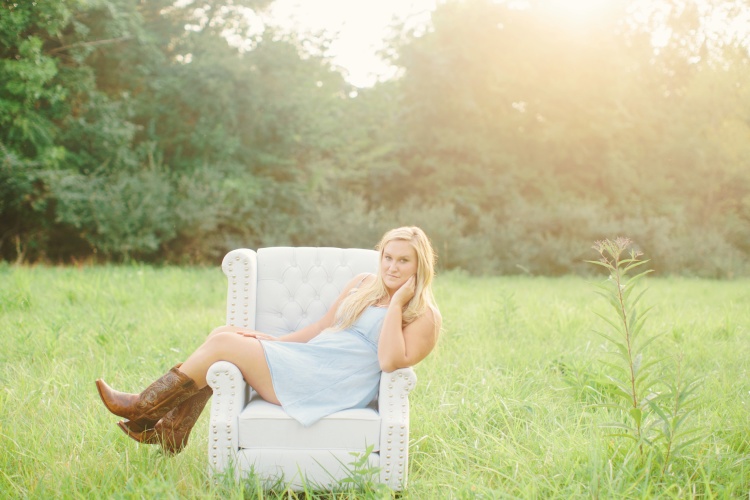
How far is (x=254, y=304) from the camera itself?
3613mm

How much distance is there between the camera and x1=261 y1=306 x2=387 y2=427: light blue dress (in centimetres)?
291

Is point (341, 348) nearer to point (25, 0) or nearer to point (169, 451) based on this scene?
point (169, 451)

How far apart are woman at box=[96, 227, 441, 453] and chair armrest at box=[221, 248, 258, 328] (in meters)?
0.25

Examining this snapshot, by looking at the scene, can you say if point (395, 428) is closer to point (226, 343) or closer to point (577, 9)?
point (226, 343)

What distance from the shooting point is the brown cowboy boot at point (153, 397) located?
2.93 metres

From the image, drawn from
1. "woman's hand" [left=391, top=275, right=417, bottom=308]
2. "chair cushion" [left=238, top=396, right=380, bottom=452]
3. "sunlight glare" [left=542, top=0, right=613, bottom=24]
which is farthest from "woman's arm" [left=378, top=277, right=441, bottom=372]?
"sunlight glare" [left=542, top=0, right=613, bottom=24]

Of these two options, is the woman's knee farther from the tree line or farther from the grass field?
the tree line

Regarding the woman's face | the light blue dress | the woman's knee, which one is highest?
the woman's face

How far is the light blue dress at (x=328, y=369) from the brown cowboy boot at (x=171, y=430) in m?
0.46

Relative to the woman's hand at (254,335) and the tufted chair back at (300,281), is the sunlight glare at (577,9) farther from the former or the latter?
the woman's hand at (254,335)

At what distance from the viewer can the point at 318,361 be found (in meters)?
3.14

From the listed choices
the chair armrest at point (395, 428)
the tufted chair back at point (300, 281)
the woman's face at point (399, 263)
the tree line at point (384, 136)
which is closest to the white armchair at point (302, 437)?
the chair armrest at point (395, 428)

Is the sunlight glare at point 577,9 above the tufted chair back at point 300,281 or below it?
above

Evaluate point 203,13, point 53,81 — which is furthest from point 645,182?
point 53,81
